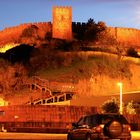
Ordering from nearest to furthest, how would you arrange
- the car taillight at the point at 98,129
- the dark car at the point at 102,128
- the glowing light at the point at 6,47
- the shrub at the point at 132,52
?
1. the dark car at the point at 102,128
2. the car taillight at the point at 98,129
3. the shrub at the point at 132,52
4. the glowing light at the point at 6,47

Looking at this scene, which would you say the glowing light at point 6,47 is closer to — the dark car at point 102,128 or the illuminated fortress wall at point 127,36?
the illuminated fortress wall at point 127,36

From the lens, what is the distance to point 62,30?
99062 mm

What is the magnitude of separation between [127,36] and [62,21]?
18.4 m

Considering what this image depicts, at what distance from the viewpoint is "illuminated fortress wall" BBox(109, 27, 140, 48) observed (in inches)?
4373

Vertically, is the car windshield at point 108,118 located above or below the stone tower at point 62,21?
below

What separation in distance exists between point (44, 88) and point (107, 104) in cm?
2479

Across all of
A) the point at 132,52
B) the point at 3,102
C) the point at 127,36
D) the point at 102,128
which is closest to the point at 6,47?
the point at 127,36

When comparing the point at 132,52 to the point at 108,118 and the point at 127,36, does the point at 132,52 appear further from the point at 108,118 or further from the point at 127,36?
the point at 108,118

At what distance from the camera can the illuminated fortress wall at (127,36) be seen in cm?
11106

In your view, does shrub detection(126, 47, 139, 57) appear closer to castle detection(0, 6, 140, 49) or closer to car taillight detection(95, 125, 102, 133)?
castle detection(0, 6, 140, 49)

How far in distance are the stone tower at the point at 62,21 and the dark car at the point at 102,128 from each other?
74.9 metres

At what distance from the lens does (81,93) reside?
7444cm

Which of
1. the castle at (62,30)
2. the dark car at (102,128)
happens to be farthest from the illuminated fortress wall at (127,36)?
the dark car at (102,128)

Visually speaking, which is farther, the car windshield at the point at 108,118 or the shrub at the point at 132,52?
the shrub at the point at 132,52
